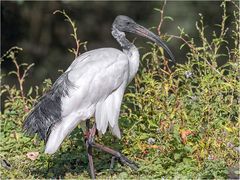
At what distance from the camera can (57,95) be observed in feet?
17.4

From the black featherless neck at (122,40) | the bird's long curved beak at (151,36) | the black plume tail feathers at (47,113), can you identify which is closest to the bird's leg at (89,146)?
the black plume tail feathers at (47,113)

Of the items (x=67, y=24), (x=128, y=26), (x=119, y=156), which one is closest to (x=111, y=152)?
(x=119, y=156)

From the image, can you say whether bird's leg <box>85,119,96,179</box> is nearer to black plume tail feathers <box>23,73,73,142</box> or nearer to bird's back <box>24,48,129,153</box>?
bird's back <box>24,48,129,153</box>

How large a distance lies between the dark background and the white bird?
552 cm

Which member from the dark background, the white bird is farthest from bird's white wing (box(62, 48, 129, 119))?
the dark background

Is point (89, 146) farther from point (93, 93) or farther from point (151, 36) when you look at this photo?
point (151, 36)

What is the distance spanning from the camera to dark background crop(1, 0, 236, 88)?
11797 mm

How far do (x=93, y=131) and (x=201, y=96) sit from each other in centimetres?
94

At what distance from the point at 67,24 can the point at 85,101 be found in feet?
26.7

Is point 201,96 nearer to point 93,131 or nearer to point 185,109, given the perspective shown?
point 185,109

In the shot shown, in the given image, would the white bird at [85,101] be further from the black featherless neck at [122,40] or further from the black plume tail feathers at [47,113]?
the black featherless neck at [122,40]

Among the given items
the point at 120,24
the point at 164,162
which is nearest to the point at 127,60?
the point at 120,24

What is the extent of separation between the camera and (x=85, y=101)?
209 inches

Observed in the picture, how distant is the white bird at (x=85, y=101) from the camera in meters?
5.25
